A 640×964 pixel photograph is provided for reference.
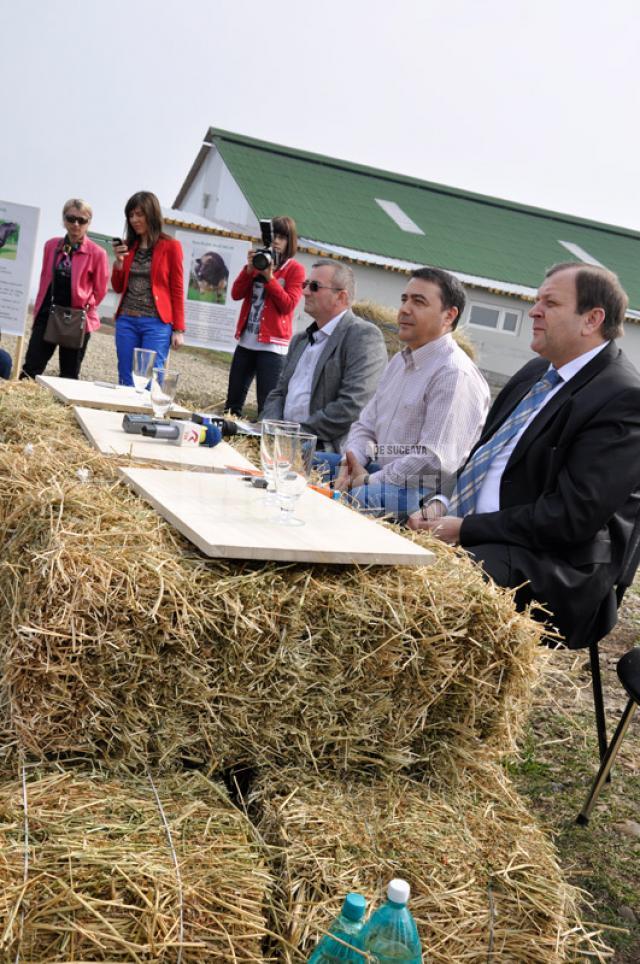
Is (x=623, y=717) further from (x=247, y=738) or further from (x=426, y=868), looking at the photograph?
(x=247, y=738)

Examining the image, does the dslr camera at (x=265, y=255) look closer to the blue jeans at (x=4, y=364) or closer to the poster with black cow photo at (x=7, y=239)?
the blue jeans at (x=4, y=364)

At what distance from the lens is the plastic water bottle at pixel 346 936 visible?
1433 mm

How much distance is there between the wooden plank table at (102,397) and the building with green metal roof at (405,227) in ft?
47.2

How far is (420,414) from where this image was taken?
151 inches

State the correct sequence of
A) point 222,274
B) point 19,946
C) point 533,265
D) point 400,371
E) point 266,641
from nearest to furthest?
point 19,946 < point 266,641 < point 400,371 < point 222,274 < point 533,265

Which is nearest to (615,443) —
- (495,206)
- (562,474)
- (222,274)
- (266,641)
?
(562,474)

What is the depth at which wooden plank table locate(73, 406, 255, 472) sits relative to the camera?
2.75 m

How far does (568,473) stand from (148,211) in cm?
415

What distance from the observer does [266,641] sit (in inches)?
71.9

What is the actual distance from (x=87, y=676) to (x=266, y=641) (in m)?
0.37

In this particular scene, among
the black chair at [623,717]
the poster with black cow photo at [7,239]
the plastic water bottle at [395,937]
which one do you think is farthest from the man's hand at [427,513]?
the poster with black cow photo at [7,239]

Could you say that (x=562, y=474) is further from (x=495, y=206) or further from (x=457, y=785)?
(x=495, y=206)

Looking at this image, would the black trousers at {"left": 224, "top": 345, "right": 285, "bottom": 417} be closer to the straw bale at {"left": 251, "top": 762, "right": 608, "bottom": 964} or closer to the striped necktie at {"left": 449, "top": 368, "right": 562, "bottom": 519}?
the striped necktie at {"left": 449, "top": 368, "right": 562, "bottom": 519}

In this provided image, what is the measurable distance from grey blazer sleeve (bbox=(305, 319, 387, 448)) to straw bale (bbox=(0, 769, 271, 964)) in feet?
10.9
